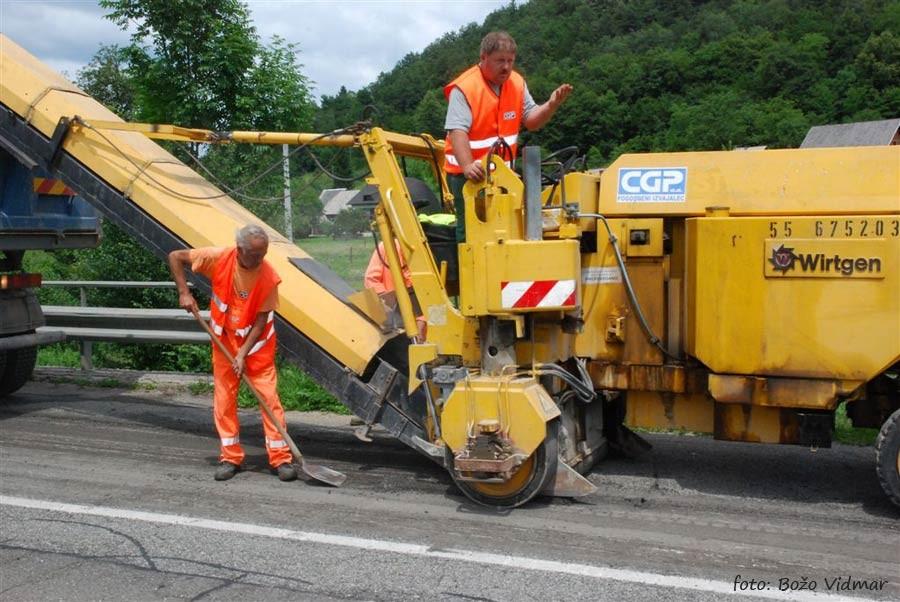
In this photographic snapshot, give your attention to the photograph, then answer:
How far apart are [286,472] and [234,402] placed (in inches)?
22.9

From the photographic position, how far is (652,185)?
5.32 meters

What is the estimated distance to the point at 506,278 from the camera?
5043 millimetres

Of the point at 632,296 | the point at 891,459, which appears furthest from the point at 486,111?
the point at 891,459

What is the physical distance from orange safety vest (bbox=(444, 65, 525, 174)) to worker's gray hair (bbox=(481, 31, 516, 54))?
0.14 meters

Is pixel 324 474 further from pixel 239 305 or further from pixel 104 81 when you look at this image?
pixel 104 81

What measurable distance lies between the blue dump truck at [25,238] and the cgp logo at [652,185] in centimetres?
461

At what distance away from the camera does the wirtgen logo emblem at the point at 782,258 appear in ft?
15.8

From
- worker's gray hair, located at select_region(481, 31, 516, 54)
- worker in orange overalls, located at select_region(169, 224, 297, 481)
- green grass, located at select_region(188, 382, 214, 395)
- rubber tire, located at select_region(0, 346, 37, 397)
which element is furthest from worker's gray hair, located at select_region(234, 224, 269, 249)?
rubber tire, located at select_region(0, 346, 37, 397)

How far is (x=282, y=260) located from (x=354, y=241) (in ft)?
25.0

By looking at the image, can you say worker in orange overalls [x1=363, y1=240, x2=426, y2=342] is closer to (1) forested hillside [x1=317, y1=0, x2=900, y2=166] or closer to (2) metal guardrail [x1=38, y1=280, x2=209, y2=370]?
(2) metal guardrail [x1=38, y1=280, x2=209, y2=370]

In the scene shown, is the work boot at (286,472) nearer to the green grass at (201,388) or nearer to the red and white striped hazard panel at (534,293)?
the red and white striped hazard panel at (534,293)

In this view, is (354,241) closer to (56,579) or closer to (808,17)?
(56,579)

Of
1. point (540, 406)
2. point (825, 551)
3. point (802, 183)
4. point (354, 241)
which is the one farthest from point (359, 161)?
point (354, 241)

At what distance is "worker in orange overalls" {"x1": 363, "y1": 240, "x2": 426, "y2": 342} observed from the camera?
225 inches
